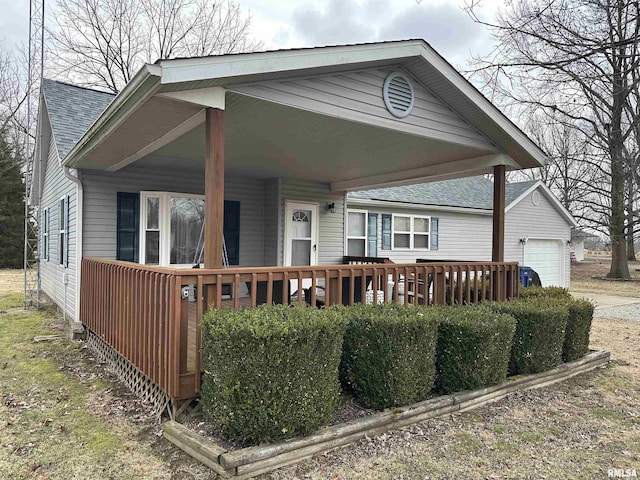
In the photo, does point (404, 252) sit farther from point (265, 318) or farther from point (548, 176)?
point (548, 176)

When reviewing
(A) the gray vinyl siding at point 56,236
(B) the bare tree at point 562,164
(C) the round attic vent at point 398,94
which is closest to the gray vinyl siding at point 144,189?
(A) the gray vinyl siding at point 56,236

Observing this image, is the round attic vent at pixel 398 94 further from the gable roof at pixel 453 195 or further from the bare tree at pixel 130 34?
the bare tree at pixel 130 34

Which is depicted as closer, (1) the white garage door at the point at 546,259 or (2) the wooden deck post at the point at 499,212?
(2) the wooden deck post at the point at 499,212

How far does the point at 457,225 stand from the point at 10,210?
20.9m

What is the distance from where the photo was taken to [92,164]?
6500 millimetres

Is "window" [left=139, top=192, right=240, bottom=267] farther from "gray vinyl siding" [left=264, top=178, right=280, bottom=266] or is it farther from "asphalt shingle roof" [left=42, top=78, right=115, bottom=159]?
"asphalt shingle roof" [left=42, top=78, right=115, bottom=159]

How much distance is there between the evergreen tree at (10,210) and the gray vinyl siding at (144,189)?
60.7 feet

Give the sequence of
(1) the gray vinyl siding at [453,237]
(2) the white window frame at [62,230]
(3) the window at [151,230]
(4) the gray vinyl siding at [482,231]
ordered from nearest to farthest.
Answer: (3) the window at [151,230]
(2) the white window frame at [62,230]
(1) the gray vinyl siding at [453,237]
(4) the gray vinyl siding at [482,231]

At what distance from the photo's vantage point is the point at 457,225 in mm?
14766

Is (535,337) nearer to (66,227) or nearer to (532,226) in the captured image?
(66,227)

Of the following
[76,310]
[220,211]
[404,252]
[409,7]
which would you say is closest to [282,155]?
[409,7]

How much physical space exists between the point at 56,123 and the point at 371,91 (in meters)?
5.56

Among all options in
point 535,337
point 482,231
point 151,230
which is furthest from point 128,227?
point 482,231

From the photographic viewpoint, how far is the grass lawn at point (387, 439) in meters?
3.01
